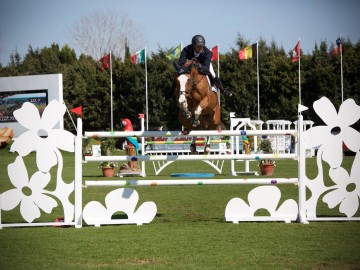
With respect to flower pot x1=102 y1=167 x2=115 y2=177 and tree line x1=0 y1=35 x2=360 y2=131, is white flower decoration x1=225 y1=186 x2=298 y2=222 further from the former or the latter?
tree line x1=0 y1=35 x2=360 y2=131

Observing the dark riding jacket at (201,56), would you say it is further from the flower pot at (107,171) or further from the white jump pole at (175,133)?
the flower pot at (107,171)

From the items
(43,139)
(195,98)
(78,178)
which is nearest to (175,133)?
(195,98)

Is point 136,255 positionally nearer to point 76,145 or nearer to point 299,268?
point 299,268

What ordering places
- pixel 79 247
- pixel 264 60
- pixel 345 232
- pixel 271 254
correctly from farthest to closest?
pixel 264 60 → pixel 345 232 → pixel 79 247 → pixel 271 254

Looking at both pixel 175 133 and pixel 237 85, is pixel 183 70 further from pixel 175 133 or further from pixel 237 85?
pixel 237 85

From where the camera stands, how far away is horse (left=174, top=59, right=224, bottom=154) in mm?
8516

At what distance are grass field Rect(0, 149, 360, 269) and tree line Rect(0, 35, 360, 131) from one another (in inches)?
1193

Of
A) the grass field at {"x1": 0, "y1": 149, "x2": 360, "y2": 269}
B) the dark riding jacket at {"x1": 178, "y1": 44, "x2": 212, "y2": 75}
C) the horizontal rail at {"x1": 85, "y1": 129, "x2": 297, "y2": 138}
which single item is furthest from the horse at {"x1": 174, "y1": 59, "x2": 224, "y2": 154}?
the grass field at {"x1": 0, "y1": 149, "x2": 360, "y2": 269}

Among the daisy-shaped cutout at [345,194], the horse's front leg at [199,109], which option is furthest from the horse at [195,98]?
the daisy-shaped cutout at [345,194]

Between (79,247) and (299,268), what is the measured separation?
2.46 metres

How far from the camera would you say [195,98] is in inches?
351

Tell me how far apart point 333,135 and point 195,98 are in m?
1.94

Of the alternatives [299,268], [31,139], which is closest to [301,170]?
[299,268]

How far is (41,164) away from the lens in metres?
8.62
